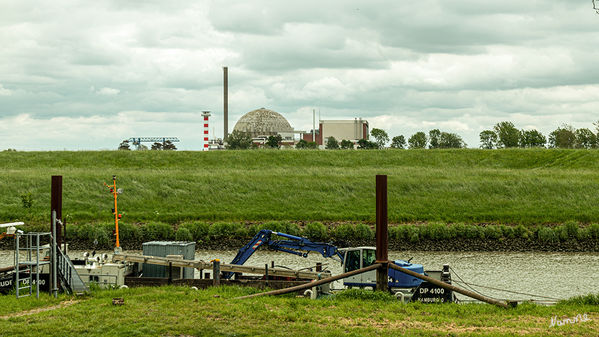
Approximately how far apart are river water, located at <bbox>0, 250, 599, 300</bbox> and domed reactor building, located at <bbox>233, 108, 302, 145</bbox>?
124m

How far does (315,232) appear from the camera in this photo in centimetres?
4900

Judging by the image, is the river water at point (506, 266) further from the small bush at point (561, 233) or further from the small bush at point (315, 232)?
the small bush at point (315, 232)

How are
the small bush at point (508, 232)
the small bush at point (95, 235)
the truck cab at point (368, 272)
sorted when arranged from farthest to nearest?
1. the small bush at point (508, 232)
2. the small bush at point (95, 235)
3. the truck cab at point (368, 272)

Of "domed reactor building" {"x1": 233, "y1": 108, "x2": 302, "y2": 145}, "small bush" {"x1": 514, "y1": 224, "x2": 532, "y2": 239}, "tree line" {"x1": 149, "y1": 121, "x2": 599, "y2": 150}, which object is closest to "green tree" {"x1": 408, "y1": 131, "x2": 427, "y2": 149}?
"tree line" {"x1": 149, "y1": 121, "x2": 599, "y2": 150}

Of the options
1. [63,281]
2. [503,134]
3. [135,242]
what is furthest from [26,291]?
[503,134]

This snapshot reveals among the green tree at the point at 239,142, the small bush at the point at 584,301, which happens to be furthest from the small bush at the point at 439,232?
the green tree at the point at 239,142

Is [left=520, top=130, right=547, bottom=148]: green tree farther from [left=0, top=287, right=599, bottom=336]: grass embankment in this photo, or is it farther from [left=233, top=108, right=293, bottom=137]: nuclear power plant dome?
[left=0, top=287, right=599, bottom=336]: grass embankment

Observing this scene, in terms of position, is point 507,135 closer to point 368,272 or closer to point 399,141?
point 399,141

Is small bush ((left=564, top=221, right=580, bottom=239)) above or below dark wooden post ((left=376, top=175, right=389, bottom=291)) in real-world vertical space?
below

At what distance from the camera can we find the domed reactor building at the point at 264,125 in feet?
554

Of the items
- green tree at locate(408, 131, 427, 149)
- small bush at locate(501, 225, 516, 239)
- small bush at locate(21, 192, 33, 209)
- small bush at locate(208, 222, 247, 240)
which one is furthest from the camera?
green tree at locate(408, 131, 427, 149)

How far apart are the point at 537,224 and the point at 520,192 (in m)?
8.14

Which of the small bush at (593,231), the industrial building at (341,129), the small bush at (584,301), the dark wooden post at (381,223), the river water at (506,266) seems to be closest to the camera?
the small bush at (584,301)

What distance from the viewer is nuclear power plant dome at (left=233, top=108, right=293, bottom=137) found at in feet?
556
